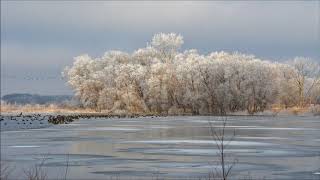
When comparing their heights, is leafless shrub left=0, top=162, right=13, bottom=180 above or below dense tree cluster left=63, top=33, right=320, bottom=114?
below

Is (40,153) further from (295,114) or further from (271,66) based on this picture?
(271,66)

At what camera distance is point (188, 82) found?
79750mm

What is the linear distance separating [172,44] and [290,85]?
19299 mm

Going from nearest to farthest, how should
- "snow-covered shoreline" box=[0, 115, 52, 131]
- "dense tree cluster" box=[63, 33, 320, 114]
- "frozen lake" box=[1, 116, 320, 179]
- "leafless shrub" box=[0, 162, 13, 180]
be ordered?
"leafless shrub" box=[0, 162, 13, 180], "frozen lake" box=[1, 116, 320, 179], "snow-covered shoreline" box=[0, 115, 52, 131], "dense tree cluster" box=[63, 33, 320, 114]

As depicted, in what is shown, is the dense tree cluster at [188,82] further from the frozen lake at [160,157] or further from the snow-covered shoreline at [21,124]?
the frozen lake at [160,157]

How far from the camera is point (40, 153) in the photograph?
20.0 metres

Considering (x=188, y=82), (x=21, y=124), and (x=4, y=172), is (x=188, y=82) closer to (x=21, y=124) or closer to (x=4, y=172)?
(x=21, y=124)

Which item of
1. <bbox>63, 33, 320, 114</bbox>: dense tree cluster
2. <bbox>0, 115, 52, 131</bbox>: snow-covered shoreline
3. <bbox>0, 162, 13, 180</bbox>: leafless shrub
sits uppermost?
<bbox>63, 33, 320, 114</bbox>: dense tree cluster

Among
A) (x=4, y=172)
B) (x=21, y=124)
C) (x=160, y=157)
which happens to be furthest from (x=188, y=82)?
(x=4, y=172)

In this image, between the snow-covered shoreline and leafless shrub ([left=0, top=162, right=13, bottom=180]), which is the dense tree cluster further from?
leafless shrub ([left=0, top=162, right=13, bottom=180])

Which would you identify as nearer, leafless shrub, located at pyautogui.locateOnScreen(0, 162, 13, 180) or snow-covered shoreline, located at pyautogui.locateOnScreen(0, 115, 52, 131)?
leafless shrub, located at pyautogui.locateOnScreen(0, 162, 13, 180)

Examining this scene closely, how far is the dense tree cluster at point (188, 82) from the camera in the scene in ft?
253

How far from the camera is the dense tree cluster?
77.2 meters

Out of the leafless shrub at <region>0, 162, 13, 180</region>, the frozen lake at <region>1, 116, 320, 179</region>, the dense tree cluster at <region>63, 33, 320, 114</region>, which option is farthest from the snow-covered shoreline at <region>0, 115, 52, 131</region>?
the dense tree cluster at <region>63, 33, 320, 114</region>
